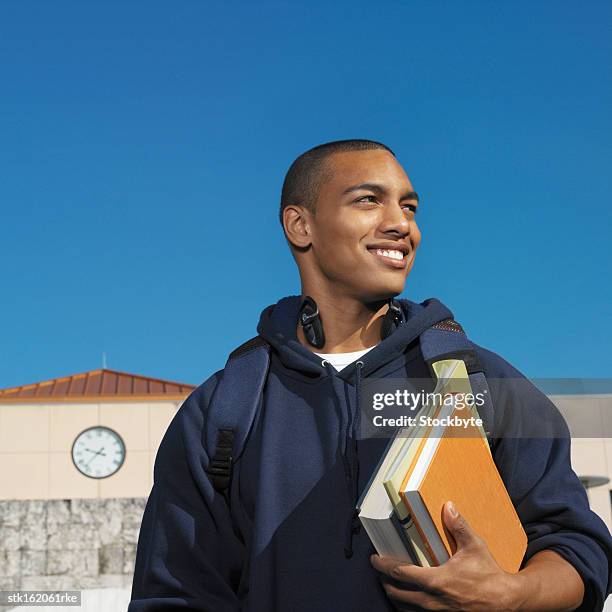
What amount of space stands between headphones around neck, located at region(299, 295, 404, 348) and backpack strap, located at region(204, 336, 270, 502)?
19 cm

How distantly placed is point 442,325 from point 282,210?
648 millimetres

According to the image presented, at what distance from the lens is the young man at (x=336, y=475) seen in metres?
1.93

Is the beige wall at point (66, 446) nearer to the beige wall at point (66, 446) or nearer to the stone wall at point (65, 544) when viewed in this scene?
the beige wall at point (66, 446)

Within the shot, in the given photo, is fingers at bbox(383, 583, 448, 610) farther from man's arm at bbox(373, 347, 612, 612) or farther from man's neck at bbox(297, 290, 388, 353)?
man's neck at bbox(297, 290, 388, 353)

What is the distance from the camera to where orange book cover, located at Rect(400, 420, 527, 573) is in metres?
1.73

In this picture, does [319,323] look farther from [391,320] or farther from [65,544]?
[65,544]

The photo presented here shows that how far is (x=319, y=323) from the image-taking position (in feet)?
8.21

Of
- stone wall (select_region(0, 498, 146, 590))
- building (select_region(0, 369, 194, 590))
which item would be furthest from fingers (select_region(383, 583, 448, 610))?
building (select_region(0, 369, 194, 590))

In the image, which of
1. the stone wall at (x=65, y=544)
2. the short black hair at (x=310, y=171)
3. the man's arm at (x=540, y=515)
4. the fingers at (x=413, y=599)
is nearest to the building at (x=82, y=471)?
the stone wall at (x=65, y=544)

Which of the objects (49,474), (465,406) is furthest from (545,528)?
(49,474)

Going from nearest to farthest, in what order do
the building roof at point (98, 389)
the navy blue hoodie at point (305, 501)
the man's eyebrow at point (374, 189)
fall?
the navy blue hoodie at point (305, 501) → the man's eyebrow at point (374, 189) → the building roof at point (98, 389)

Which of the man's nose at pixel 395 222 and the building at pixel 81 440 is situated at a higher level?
the building at pixel 81 440

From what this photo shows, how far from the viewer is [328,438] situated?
2.22 metres

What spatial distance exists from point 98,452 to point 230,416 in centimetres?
1622
